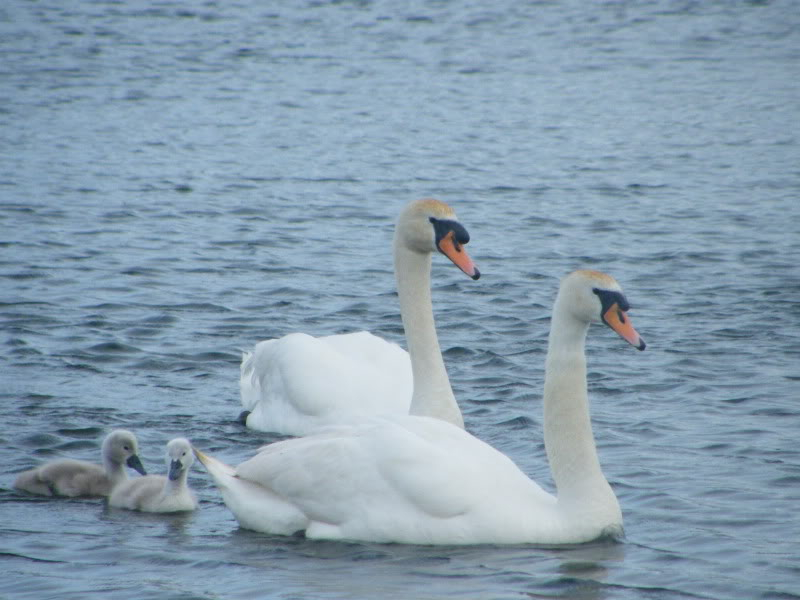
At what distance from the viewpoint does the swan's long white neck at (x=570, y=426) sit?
7109mm

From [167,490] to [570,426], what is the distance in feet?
6.74

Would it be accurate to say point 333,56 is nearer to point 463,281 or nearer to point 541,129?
point 541,129

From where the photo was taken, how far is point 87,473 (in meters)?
8.11

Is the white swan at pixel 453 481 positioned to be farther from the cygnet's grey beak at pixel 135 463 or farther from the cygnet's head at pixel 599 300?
the cygnet's grey beak at pixel 135 463

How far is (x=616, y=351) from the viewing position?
11.1m

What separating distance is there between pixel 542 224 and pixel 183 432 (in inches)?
294

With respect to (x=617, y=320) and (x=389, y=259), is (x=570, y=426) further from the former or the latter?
(x=389, y=259)

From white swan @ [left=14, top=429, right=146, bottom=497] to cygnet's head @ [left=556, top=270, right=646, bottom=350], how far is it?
2.57 meters

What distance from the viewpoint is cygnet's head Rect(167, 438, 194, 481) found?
25.4ft

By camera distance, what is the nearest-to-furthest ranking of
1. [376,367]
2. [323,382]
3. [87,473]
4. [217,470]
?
[217,470] < [87,473] < [323,382] < [376,367]

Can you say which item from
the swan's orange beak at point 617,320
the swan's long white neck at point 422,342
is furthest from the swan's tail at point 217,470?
the swan's orange beak at point 617,320

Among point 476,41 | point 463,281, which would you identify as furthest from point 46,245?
point 476,41

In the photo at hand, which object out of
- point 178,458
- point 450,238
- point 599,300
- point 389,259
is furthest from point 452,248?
point 389,259

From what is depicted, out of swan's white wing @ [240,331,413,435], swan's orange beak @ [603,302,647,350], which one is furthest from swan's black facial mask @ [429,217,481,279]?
swan's orange beak @ [603,302,647,350]
